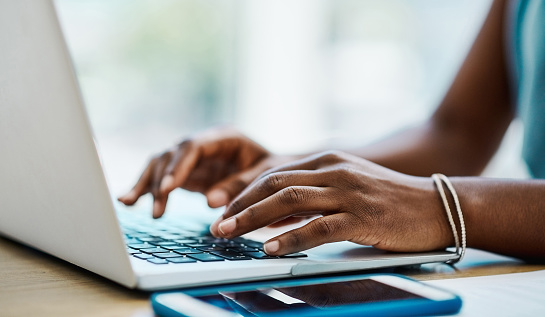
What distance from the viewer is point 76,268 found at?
1.58 ft

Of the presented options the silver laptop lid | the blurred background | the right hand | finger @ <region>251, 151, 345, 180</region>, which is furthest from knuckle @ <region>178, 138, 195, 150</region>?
the blurred background

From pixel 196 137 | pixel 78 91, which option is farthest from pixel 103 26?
pixel 78 91

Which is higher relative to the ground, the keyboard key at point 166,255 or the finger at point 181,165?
the keyboard key at point 166,255

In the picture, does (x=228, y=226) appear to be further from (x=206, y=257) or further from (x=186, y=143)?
(x=186, y=143)

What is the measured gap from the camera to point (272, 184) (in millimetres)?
551

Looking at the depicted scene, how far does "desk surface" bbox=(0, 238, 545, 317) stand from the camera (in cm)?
37

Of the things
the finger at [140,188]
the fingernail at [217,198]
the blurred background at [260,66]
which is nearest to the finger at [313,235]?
the fingernail at [217,198]

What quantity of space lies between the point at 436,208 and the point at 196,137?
1.35 ft

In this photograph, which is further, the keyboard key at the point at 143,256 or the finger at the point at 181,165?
the finger at the point at 181,165

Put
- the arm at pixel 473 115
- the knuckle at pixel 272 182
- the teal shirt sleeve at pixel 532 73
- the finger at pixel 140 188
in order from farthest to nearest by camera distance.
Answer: the arm at pixel 473 115
the teal shirt sleeve at pixel 532 73
the finger at pixel 140 188
the knuckle at pixel 272 182

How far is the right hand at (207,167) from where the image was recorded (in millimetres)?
746

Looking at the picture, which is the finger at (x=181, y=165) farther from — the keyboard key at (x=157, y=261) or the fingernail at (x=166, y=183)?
the keyboard key at (x=157, y=261)

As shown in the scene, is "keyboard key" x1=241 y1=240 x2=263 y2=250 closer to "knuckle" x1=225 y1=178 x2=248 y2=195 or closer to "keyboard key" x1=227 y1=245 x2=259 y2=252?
"keyboard key" x1=227 y1=245 x2=259 y2=252

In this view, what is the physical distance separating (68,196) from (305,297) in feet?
0.57
